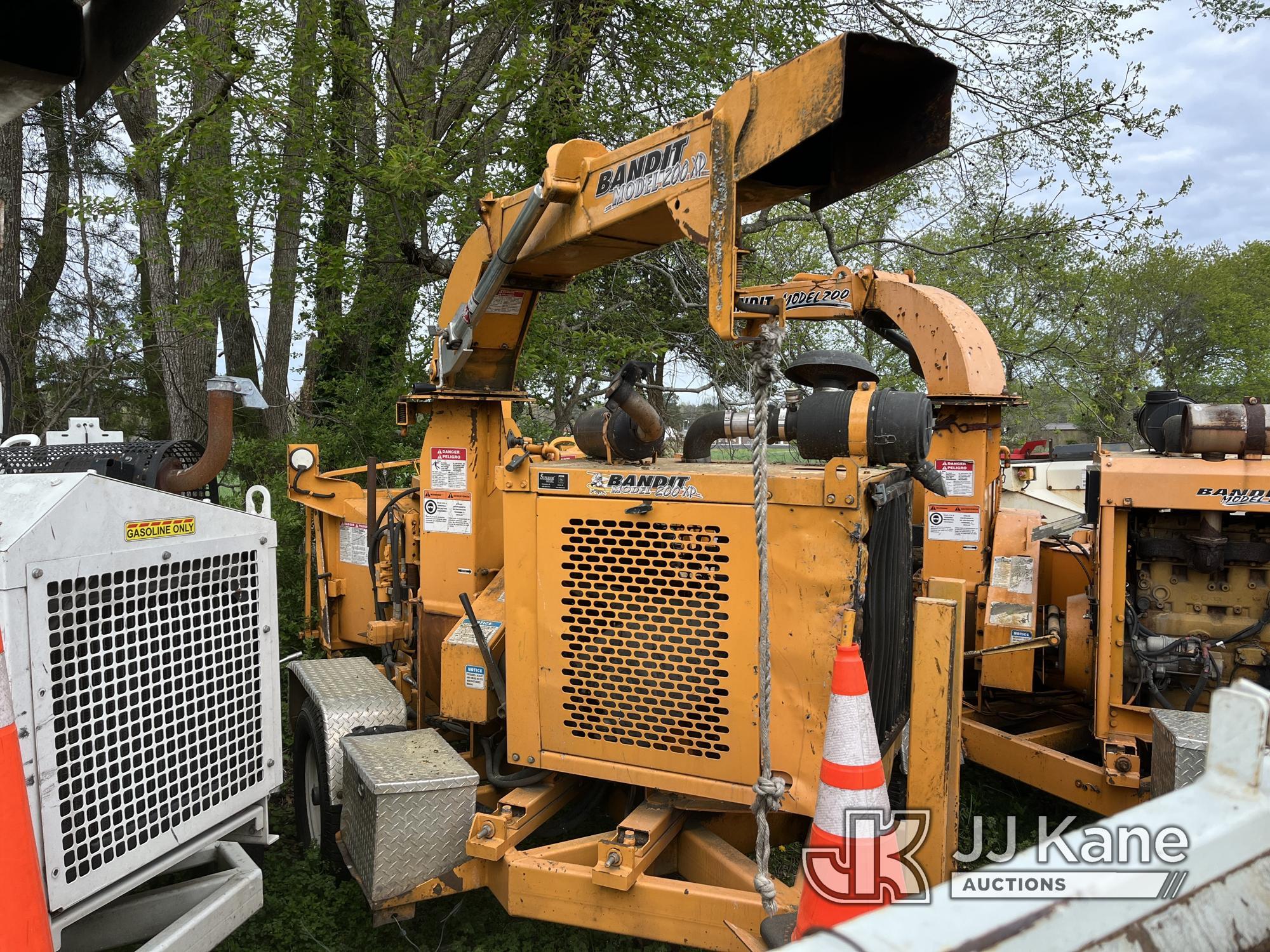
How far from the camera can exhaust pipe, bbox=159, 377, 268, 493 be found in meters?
3.41

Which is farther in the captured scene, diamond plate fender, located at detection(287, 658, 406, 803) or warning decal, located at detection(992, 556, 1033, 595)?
warning decal, located at detection(992, 556, 1033, 595)

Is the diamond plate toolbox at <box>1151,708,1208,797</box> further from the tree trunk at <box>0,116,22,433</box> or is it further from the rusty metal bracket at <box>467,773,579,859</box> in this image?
the tree trunk at <box>0,116,22,433</box>

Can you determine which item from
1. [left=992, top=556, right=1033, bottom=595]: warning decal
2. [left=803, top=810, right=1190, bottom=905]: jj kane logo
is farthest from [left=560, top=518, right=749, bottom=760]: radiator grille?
[left=992, top=556, right=1033, bottom=595]: warning decal

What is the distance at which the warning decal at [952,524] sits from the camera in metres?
5.63

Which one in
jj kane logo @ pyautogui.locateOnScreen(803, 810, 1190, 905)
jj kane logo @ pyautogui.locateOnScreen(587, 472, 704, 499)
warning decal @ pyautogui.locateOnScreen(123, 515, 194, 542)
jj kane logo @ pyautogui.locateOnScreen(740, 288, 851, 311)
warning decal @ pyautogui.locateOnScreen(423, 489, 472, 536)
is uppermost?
jj kane logo @ pyautogui.locateOnScreen(740, 288, 851, 311)

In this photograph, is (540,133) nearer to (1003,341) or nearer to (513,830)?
(513,830)

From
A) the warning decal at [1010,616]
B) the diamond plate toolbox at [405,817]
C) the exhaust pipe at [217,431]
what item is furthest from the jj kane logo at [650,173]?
the warning decal at [1010,616]

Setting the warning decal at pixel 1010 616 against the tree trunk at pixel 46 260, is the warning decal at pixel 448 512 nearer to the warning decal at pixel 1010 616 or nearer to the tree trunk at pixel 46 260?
the warning decal at pixel 1010 616

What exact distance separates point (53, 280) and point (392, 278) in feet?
30.6

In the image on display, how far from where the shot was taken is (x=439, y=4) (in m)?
8.16

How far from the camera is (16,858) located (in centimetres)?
198

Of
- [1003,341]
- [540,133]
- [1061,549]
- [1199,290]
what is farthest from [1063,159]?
[1199,290]

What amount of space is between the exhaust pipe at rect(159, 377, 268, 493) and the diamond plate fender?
3.97 ft

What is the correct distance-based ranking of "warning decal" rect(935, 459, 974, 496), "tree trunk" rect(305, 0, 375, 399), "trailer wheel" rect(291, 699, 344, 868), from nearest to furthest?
"trailer wheel" rect(291, 699, 344, 868), "warning decal" rect(935, 459, 974, 496), "tree trunk" rect(305, 0, 375, 399)
